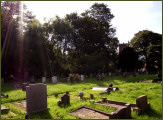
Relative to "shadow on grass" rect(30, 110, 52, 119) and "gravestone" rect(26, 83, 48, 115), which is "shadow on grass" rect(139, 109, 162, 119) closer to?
"shadow on grass" rect(30, 110, 52, 119)

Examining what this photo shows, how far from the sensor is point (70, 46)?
3666cm

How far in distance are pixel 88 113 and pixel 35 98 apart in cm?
254

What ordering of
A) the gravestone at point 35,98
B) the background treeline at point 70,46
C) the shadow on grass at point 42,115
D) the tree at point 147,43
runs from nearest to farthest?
the shadow on grass at point 42,115 < the gravestone at point 35,98 < the background treeline at point 70,46 < the tree at point 147,43

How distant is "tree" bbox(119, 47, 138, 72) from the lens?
123ft

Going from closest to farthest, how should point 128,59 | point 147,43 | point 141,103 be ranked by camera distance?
point 141,103 < point 128,59 < point 147,43

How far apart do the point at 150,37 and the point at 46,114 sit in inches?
1571

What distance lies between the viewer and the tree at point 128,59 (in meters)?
37.6

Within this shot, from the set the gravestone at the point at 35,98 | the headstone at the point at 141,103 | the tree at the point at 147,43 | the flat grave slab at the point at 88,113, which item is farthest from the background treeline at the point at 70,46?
the headstone at the point at 141,103

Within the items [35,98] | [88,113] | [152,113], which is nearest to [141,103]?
[152,113]

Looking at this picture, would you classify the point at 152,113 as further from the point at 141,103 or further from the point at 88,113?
the point at 88,113

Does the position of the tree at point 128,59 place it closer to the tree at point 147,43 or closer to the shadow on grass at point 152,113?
the tree at point 147,43

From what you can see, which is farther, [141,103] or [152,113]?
[141,103]

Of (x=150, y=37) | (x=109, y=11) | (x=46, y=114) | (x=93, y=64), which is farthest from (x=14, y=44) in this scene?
(x=150, y=37)

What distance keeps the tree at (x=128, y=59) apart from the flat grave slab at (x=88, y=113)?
107ft
